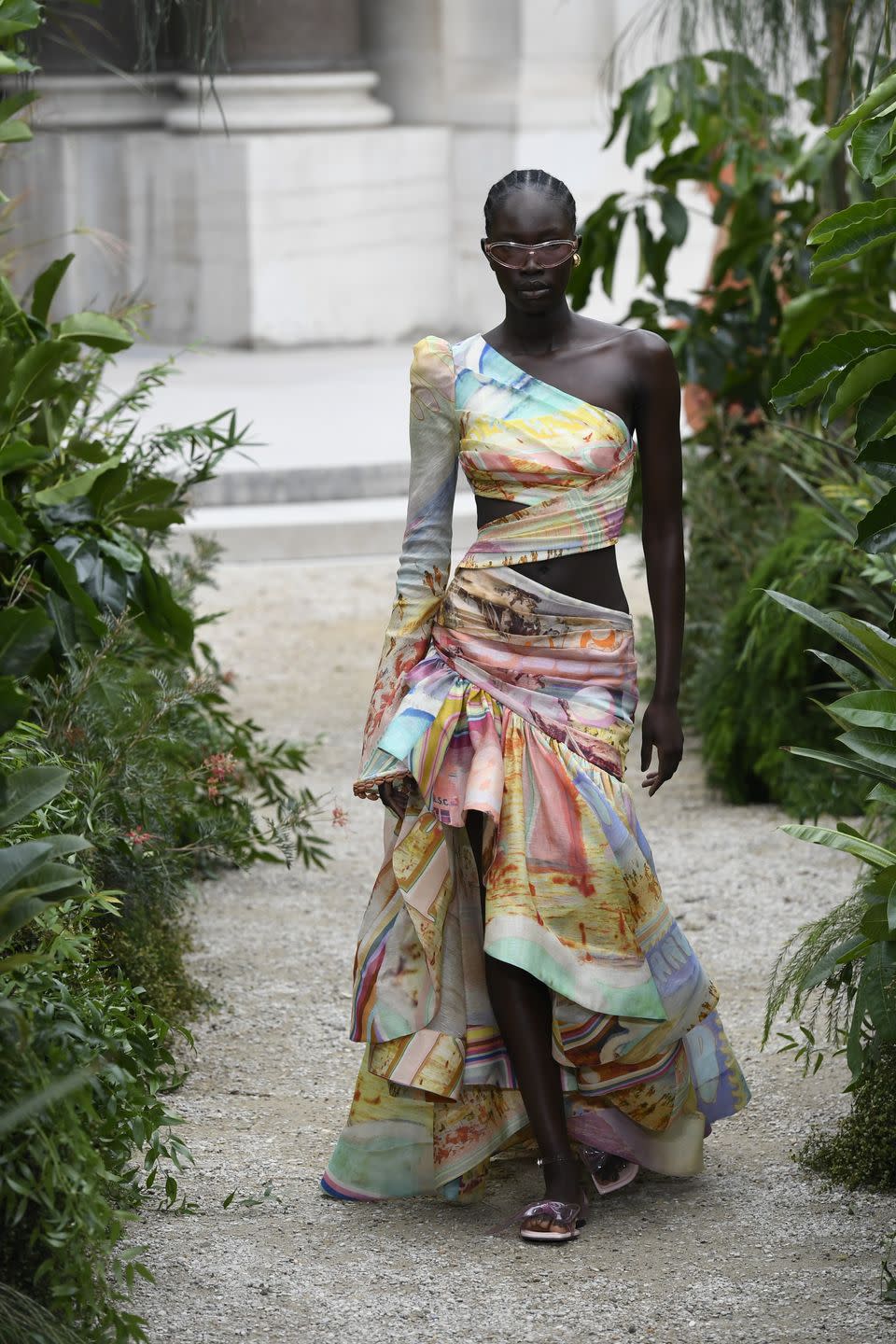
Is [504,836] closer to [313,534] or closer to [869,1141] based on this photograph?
[869,1141]

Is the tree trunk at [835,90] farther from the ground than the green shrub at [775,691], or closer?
farther from the ground

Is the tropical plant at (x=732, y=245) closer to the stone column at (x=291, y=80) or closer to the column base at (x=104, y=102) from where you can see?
the stone column at (x=291, y=80)

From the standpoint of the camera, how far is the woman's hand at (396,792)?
3279 millimetres

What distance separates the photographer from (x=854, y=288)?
6449mm

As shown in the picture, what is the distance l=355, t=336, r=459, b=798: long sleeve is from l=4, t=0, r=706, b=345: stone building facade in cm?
1199

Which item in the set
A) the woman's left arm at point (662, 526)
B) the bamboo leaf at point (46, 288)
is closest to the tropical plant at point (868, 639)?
the woman's left arm at point (662, 526)

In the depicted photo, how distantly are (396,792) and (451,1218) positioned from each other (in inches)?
28.2

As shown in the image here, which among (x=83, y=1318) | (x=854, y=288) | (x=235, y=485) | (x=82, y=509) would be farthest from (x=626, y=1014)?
(x=235, y=485)

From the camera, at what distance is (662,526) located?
11.0 feet

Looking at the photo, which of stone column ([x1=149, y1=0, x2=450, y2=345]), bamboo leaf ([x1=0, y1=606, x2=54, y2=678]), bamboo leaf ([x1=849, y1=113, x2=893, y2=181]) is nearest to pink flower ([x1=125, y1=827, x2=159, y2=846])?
bamboo leaf ([x1=0, y1=606, x2=54, y2=678])

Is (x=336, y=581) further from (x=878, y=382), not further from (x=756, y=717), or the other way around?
(x=878, y=382)

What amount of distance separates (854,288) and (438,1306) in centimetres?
433

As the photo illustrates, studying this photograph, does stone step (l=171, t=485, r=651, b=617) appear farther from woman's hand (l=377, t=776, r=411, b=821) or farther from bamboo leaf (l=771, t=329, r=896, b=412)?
bamboo leaf (l=771, t=329, r=896, b=412)

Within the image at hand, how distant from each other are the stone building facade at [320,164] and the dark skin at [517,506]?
1203 centimetres
